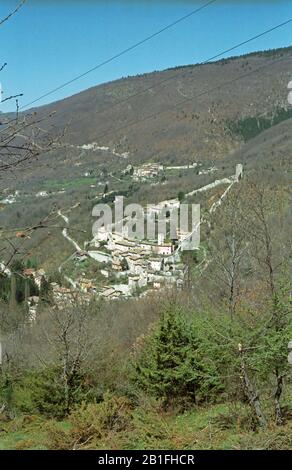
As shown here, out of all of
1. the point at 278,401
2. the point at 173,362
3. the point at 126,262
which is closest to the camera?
the point at 278,401

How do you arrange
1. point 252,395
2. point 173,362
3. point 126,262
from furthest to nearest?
point 126,262 → point 173,362 → point 252,395

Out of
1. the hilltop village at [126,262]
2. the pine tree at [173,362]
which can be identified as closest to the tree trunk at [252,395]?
the pine tree at [173,362]

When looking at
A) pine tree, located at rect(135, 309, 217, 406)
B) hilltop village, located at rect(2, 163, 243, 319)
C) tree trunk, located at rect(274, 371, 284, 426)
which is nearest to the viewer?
tree trunk, located at rect(274, 371, 284, 426)

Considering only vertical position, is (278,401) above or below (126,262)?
below

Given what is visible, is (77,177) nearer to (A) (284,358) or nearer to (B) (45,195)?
(B) (45,195)

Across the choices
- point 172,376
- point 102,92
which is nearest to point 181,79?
point 102,92

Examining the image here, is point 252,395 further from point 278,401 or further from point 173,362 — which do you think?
point 173,362

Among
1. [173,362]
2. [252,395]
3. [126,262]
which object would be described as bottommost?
[173,362]

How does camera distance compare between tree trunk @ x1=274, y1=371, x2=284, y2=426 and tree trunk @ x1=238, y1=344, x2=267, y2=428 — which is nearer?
tree trunk @ x1=238, y1=344, x2=267, y2=428

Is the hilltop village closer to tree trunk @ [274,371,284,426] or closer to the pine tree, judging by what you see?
the pine tree

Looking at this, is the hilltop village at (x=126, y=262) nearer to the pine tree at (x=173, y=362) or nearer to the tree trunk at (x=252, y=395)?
the pine tree at (x=173, y=362)

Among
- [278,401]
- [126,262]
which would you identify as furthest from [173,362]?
[126,262]

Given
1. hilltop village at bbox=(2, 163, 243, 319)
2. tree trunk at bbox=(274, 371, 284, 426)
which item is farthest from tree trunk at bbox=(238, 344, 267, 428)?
hilltop village at bbox=(2, 163, 243, 319)
